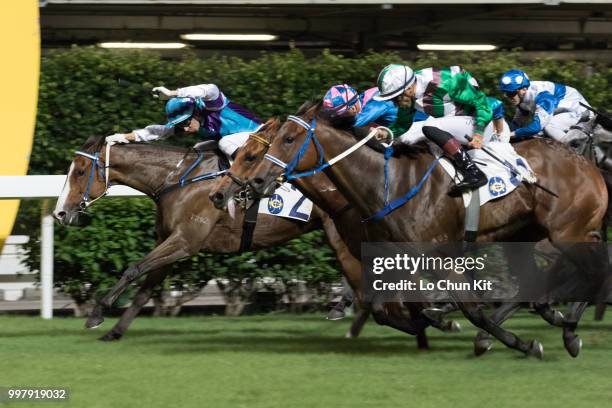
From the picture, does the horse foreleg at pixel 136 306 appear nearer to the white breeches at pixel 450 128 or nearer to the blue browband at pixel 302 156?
the blue browband at pixel 302 156

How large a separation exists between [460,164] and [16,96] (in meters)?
4.08

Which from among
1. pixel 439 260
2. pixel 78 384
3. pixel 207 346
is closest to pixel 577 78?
pixel 439 260

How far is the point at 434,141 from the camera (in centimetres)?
632

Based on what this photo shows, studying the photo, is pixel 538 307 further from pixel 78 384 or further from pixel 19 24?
pixel 19 24

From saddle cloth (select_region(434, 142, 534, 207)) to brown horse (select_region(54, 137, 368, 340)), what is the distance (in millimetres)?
1138

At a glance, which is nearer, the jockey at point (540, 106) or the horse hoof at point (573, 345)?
the horse hoof at point (573, 345)

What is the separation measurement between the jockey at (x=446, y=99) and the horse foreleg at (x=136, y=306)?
1896mm

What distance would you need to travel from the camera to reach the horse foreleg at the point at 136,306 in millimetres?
7070

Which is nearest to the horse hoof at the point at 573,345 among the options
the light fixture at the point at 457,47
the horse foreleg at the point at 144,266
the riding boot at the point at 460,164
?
the riding boot at the point at 460,164

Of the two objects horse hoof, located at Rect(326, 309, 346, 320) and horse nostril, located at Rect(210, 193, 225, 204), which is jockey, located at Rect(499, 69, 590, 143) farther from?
horse nostril, located at Rect(210, 193, 225, 204)

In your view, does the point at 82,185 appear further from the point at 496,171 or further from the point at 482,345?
the point at 482,345

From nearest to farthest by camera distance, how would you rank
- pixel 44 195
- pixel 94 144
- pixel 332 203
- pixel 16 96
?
pixel 332 203
pixel 94 144
pixel 44 195
pixel 16 96

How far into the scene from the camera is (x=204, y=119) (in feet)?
24.9

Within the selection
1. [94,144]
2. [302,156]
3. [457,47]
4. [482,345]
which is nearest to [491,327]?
[482,345]
